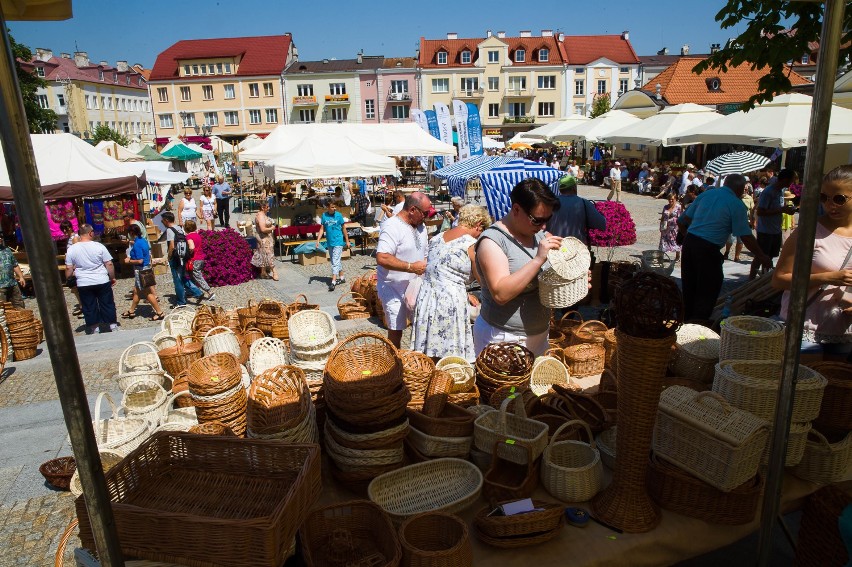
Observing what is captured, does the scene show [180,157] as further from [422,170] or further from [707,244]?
[707,244]

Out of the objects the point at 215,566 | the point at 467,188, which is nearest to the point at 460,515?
the point at 215,566

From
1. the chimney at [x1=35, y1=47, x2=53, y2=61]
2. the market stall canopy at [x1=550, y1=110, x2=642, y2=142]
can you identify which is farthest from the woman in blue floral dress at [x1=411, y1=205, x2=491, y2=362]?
the chimney at [x1=35, y1=47, x2=53, y2=61]

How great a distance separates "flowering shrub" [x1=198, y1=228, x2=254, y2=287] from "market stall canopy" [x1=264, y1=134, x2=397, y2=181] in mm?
1675

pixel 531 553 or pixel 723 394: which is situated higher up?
pixel 723 394

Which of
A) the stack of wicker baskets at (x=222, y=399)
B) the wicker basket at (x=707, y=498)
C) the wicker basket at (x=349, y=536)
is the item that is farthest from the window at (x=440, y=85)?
the wicker basket at (x=349, y=536)

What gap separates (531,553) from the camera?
217 cm

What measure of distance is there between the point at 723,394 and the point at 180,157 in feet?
87.0

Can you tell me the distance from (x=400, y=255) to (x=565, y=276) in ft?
8.27

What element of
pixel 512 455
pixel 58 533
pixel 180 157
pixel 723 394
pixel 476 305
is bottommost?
pixel 58 533

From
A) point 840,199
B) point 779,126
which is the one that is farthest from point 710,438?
point 779,126

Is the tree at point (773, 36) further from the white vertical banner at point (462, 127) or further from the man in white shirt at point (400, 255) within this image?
the white vertical banner at point (462, 127)

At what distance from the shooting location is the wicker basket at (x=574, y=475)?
7.95 feet

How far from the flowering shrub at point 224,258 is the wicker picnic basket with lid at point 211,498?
9270 millimetres

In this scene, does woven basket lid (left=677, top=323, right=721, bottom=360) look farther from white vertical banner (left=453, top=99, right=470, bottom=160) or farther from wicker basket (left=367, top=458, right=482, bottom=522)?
white vertical banner (left=453, top=99, right=470, bottom=160)
